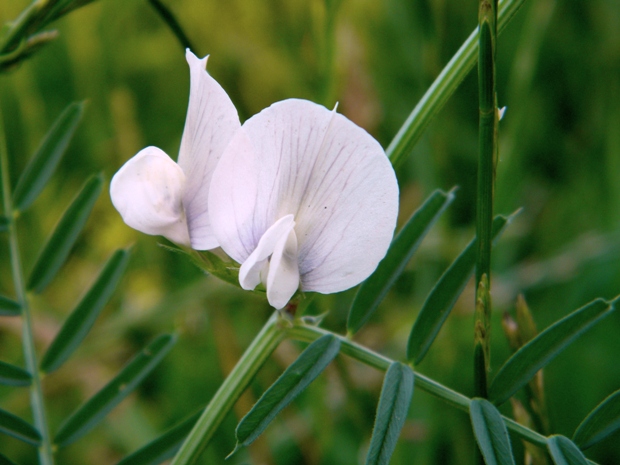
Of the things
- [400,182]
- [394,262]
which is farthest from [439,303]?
[400,182]

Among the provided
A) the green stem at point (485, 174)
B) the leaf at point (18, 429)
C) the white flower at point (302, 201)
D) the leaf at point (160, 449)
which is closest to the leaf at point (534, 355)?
the green stem at point (485, 174)

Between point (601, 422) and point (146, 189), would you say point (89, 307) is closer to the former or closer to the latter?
point (146, 189)

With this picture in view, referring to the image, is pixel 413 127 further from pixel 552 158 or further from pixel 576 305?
pixel 552 158

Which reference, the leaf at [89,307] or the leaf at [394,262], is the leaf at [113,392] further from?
the leaf at [394,262]

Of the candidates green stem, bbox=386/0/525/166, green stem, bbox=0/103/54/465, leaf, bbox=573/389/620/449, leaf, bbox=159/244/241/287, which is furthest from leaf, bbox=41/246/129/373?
leaf, bbox=573/389/620/449

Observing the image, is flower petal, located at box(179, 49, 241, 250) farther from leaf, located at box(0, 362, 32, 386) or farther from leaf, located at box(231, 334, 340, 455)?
leaf, located at box(0, 362, 32, 386)
